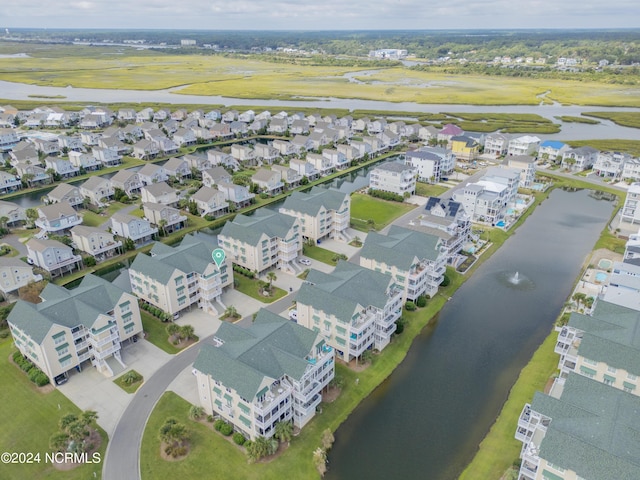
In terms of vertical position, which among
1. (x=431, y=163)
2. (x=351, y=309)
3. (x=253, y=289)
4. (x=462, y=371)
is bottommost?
(x=462, y=371)

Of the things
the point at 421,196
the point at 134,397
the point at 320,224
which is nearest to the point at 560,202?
the point at 421,196

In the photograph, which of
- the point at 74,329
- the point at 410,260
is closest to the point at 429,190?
the point at 410,260

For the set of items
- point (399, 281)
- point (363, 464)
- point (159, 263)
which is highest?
point (159, 263)

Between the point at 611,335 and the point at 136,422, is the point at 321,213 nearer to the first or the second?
the point at 136,422

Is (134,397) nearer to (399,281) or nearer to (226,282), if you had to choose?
(226,282)

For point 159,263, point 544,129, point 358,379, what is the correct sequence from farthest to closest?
1. point 544,129
2. point 159,263
3. point 358,379

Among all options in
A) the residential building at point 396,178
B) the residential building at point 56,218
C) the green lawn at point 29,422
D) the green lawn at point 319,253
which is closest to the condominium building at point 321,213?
the green lawn at point 319,253

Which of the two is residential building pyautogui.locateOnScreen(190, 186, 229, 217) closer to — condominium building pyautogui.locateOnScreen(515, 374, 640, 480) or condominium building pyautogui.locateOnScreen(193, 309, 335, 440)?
condominium building pyautogui.locateOnScreen(193, 309, 335, 440)
